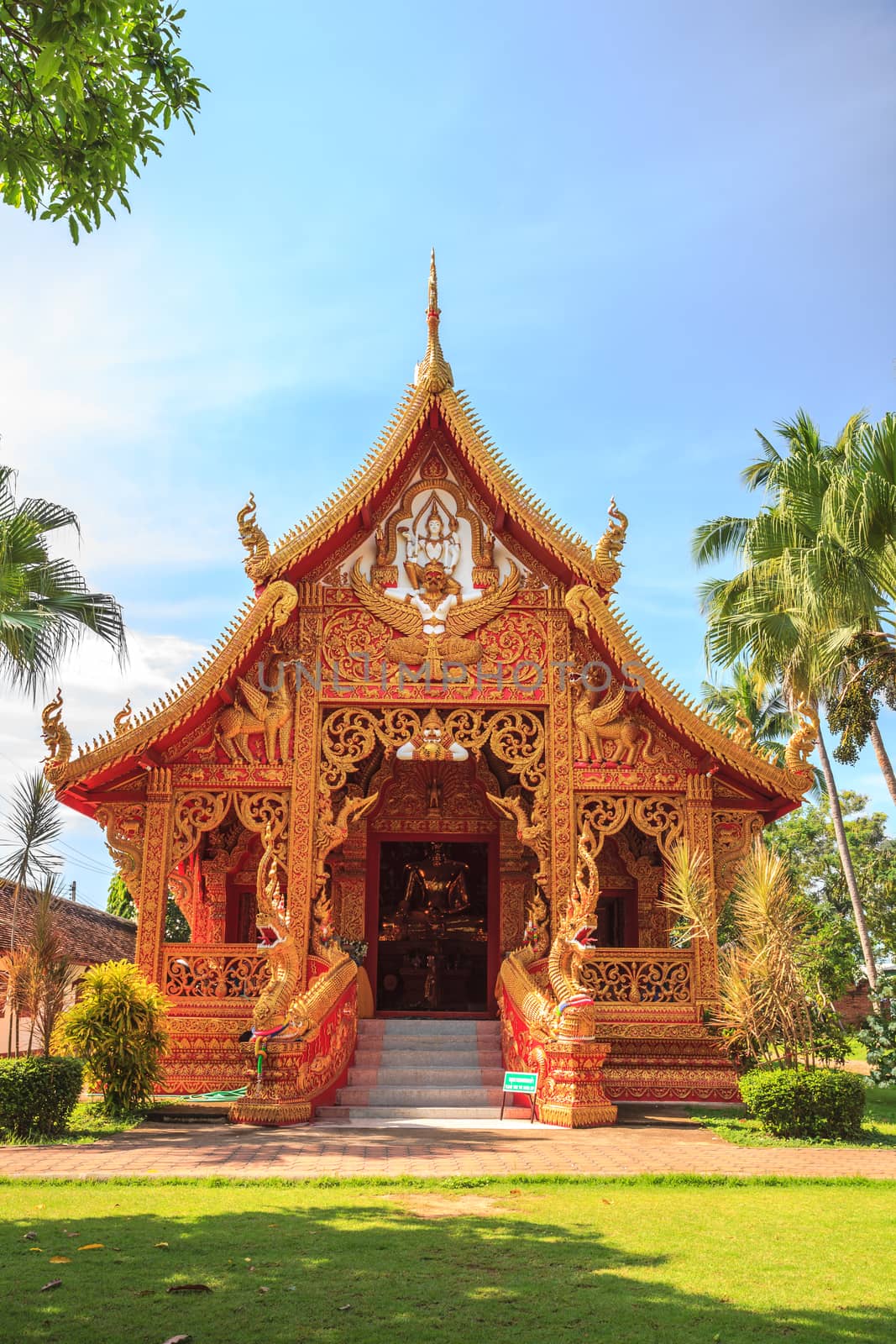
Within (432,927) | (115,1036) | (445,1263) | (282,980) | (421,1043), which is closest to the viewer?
(445,1263)

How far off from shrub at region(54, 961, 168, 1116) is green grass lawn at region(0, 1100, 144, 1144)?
0.13 meters

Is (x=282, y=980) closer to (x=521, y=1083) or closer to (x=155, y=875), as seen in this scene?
(x=521, y=1083)

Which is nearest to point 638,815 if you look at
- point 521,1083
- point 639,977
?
point 639,977

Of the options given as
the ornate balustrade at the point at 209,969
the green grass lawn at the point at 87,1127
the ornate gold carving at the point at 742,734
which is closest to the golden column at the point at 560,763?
the ornate gold carving at the point at 742,734

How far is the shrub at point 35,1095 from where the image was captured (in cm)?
829

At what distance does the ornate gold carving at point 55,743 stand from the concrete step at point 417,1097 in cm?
423

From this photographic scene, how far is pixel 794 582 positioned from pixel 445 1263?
942 centimetres

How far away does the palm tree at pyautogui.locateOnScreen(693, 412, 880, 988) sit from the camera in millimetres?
12219

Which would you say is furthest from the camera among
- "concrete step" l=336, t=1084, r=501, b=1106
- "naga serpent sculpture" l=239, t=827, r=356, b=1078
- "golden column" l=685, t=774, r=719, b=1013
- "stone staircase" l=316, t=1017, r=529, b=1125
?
"golden column" l=685, t=774, r=719, b=1013

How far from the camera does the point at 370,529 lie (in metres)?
12.6

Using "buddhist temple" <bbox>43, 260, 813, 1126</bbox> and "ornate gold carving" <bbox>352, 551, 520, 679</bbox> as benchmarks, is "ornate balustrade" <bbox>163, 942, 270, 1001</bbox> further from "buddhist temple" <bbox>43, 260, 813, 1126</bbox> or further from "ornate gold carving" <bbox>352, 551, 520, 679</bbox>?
"ornate gold carving" <bbox>352, 551, 520, 679</bbox>

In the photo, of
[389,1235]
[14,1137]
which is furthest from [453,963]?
[389,1235]

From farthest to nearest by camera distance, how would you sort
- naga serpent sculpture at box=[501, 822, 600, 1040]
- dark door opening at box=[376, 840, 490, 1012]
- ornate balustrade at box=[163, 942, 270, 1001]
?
dark door opening at box=[376, 840, 490, 1012] → ornate balustrade at box=[163, 942, 270, 1001] → naga serpent sculpture at box=[501, 822, 600, 1040]

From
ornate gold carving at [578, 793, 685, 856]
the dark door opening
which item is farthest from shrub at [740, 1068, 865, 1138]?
the dark door opening
